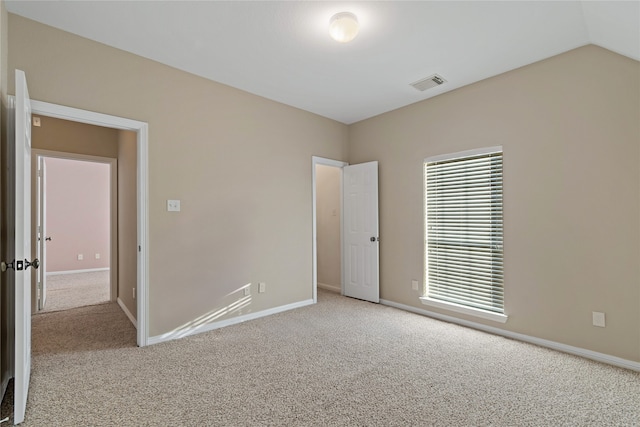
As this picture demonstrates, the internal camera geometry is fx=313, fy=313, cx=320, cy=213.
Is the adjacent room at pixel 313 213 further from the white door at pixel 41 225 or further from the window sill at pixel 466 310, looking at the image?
the white door at pixel 41 225

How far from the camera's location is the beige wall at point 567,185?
2568mm

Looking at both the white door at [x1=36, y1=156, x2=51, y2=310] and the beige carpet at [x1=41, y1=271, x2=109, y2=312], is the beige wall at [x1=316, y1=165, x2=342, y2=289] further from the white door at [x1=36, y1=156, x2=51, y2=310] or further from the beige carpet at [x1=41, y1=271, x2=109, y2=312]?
the white door at [x1=36, y1=156, x2=51, y2=310]

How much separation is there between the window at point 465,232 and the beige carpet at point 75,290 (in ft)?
15.8

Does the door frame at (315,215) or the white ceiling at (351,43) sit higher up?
the white ceiling at (351,43)

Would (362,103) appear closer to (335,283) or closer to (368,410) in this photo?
(335,283)

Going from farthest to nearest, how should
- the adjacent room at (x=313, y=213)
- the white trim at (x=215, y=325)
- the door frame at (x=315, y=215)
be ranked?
the door frame at (x=315, y=215) → the white trim at (x=215, y=325) → the adjacent room at (x=313, y=213)

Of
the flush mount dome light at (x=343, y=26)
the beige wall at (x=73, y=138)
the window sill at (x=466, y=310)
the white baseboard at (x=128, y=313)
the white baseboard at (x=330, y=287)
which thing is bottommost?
the white baseboard at (x=330, y=287)

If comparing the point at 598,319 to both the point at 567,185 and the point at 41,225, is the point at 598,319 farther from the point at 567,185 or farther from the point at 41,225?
the point at 41,225

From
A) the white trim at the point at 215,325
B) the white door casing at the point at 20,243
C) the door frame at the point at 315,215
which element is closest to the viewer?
the white door casing at the point at 20,243

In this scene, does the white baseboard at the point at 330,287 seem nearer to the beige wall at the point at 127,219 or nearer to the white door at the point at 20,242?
the beige wall at the point at 127,219

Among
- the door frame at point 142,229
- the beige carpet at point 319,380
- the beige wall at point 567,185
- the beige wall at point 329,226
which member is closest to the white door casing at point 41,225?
the beige carpet at point 319,380

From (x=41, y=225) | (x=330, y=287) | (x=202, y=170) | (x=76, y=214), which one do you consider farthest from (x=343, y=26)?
(x=76, y=214)

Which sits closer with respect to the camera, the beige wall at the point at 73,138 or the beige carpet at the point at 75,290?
the beige wall at the point at 73,138

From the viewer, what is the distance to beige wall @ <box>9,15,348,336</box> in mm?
2668
